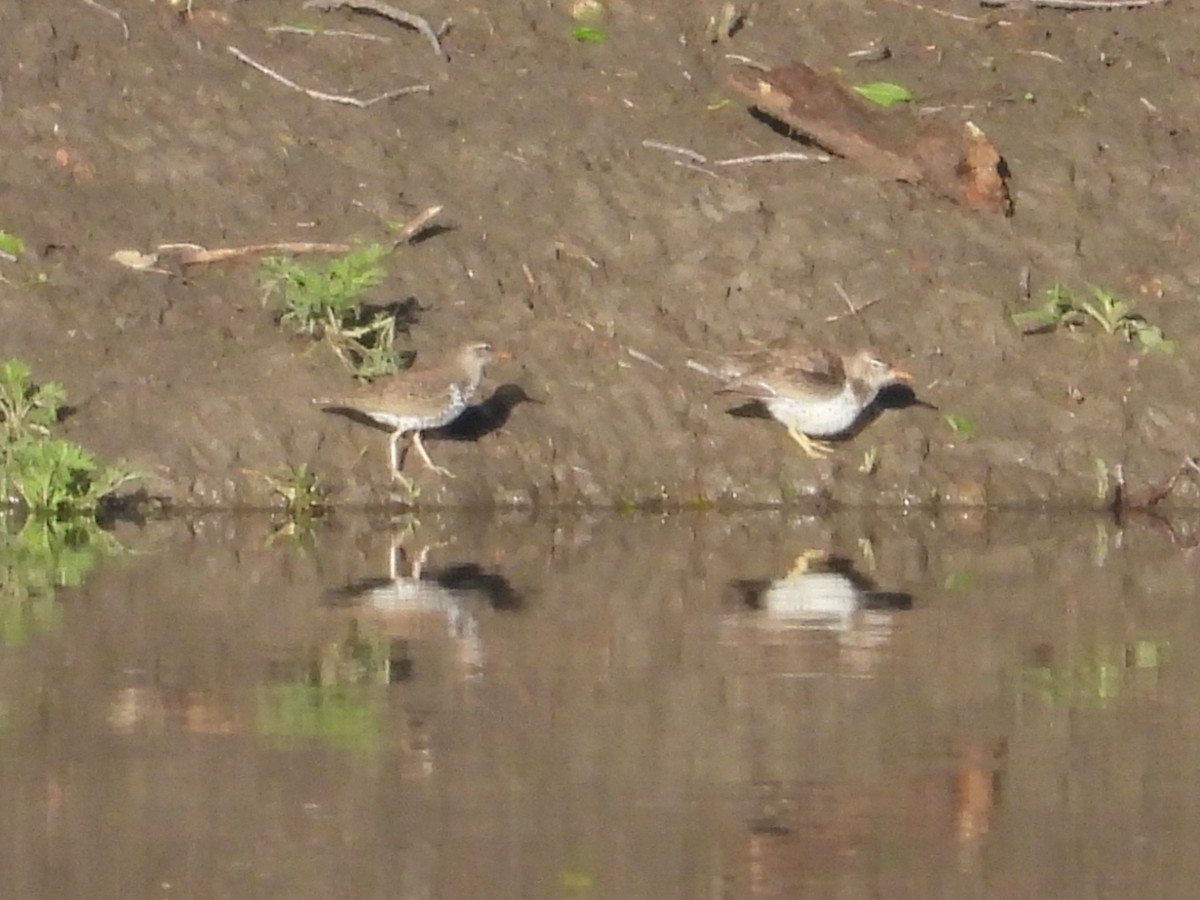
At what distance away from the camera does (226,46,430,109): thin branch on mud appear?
18.9 metres

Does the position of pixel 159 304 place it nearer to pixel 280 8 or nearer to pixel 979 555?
pixel 280 8

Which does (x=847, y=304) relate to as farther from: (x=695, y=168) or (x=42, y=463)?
(x=42, y=463)

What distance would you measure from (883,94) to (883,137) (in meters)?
0.88

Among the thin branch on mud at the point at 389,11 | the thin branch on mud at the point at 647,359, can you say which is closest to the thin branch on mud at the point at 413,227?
the thin branch on mud at the point at 647,359

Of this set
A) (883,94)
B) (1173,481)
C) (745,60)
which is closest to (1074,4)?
(883,94)

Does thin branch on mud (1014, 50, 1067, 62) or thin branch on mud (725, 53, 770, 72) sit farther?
thin branch on mud (1014, 50, 1067, 62)

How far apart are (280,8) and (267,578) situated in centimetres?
802

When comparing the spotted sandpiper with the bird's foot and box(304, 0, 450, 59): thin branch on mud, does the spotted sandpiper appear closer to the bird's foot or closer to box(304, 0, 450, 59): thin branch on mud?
the bird's foot

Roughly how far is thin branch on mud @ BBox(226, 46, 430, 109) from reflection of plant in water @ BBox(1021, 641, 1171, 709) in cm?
899

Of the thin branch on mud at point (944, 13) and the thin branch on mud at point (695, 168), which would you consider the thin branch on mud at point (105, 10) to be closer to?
the thin branch on mud at point (695, 168)

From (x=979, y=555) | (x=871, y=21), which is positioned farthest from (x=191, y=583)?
(x=871, y=21)

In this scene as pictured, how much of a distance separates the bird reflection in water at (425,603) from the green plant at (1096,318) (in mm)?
5289

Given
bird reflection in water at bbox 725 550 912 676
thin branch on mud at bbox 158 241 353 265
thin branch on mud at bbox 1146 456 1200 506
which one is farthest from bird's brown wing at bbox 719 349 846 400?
thin branch on mud at bbox 158 241 353 265

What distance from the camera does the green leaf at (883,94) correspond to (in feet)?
64.6
